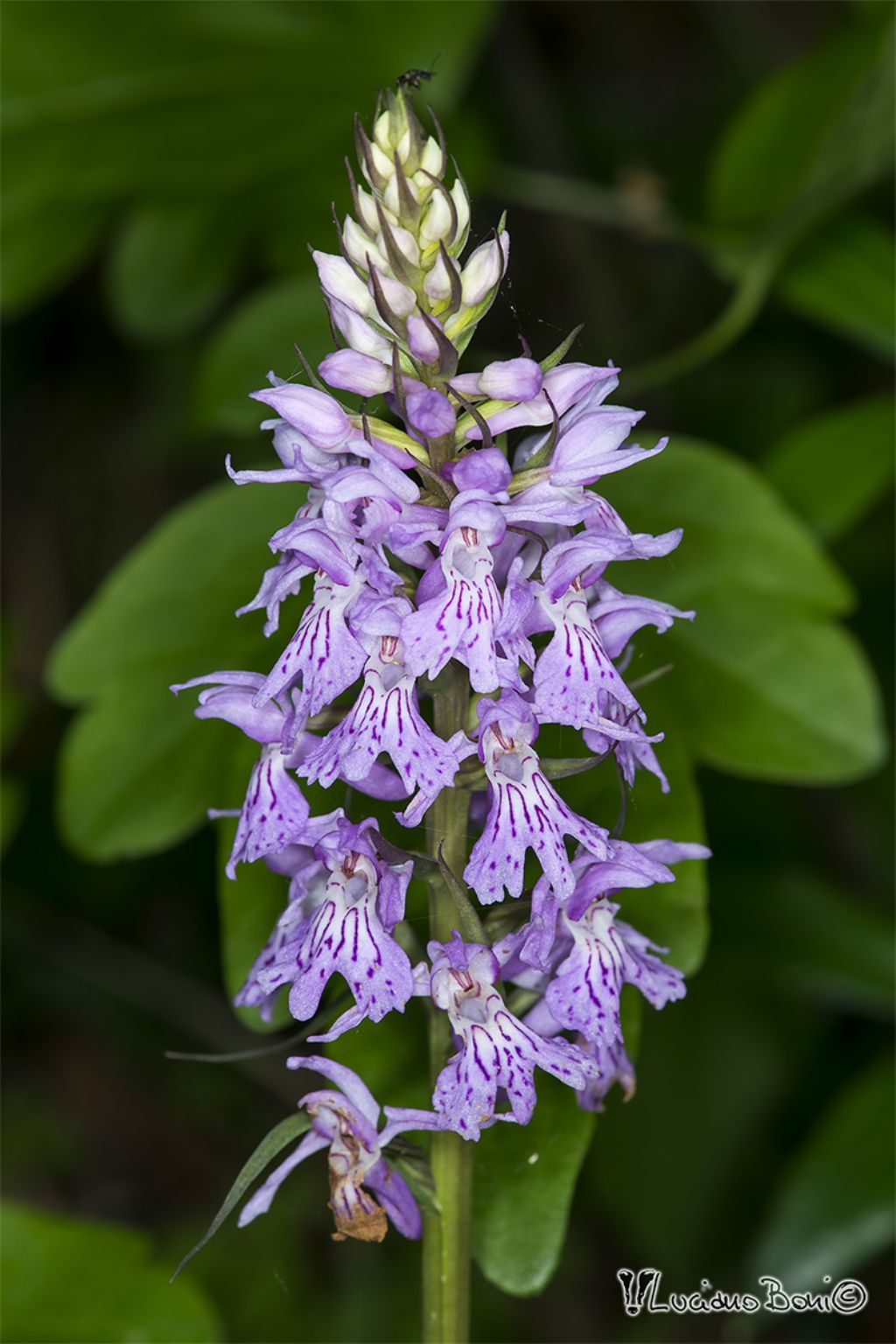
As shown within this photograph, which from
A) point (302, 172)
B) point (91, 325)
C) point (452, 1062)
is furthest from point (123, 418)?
point (452, 1062)

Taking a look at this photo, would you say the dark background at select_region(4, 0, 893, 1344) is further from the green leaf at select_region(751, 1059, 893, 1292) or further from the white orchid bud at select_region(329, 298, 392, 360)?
the white orchid bud at select_region(329, 298, 392, 360)

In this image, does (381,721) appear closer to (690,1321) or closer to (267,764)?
(267,764)

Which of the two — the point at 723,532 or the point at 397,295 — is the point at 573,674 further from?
the point at 723,532

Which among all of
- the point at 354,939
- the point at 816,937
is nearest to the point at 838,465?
the point at 816,937
